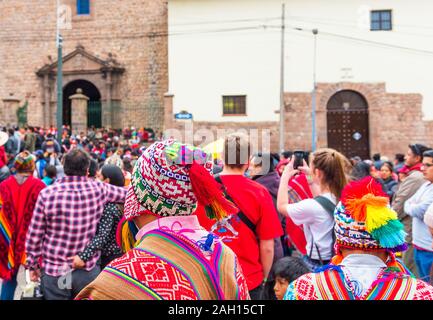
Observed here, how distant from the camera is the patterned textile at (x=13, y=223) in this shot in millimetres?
4867

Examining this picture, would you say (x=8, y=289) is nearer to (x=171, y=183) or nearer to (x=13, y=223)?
(x=13, y=223)

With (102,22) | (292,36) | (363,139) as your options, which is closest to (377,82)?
(363,139)

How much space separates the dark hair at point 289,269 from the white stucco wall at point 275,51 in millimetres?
19068

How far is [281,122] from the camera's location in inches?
836

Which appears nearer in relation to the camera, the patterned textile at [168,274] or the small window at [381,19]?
the patterned textile at [168,274]

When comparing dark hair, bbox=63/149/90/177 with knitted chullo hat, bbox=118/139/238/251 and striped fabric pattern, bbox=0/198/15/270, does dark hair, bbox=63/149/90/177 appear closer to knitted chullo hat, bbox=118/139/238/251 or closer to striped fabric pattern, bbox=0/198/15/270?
striped fabric pattern, bbox=0/198/15/270

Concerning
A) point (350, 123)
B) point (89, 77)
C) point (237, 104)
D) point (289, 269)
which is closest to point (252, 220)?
point (289, 269)

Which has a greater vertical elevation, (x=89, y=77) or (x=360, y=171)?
(x=89, y=77)

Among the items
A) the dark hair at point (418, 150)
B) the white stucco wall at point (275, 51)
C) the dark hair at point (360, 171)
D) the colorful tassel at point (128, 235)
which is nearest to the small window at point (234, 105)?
the white stucco wall at point (275, 51)

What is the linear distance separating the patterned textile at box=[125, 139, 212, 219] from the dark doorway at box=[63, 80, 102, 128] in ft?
78.3

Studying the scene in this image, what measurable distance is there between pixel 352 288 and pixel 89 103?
80.4ft

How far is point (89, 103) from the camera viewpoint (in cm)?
2516

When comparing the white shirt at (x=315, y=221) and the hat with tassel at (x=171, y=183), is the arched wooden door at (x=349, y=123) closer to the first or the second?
the white shirt at (x=315, y=221)
